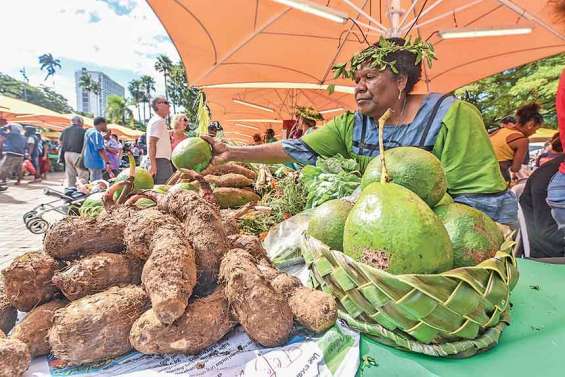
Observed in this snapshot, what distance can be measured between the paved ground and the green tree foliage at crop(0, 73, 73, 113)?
192 feet

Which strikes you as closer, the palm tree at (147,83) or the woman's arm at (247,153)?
the woman's arm at (247,153)

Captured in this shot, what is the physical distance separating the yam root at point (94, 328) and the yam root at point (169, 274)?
0.09 metres

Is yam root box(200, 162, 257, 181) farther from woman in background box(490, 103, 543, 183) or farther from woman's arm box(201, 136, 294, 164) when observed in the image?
woman in background box(490, 103, 543, 183)

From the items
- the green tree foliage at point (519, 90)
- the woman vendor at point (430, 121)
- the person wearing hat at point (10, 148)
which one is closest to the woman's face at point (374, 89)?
the woman vendor at point (430, 121)

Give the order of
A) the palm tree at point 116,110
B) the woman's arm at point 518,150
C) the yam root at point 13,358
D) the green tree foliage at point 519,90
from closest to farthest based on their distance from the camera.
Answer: the yam root at point 13,358
the woman's arm at point 518,150
the green tree foliage at point 519,90
the palm tree at point 116,110

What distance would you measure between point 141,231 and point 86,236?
19 centimetres

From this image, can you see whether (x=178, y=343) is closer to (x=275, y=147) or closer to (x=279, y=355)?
(x=279, y=355)

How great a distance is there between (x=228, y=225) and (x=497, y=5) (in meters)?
6.01

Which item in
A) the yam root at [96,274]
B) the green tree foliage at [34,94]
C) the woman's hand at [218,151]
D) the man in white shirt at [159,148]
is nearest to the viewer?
the yam root at [96,274]

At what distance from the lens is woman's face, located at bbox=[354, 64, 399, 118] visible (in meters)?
1.87

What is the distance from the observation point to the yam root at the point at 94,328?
966 millimetres

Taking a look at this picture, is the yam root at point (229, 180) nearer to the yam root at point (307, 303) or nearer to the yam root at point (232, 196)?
the yam root at point (232, 196)

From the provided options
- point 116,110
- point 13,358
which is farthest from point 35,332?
point 116,110

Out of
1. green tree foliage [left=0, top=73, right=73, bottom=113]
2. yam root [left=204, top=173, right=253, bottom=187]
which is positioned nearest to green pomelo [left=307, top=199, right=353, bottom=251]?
yam root [left=204, top=173, right=253, bottom=187]
